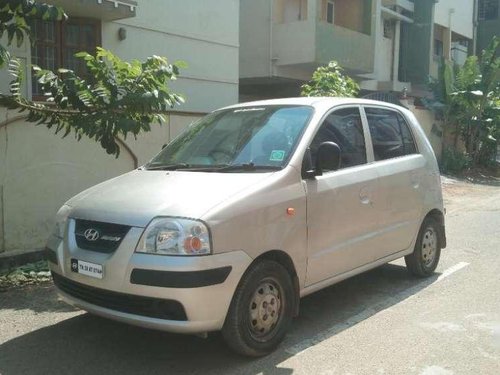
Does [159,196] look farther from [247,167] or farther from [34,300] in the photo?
[34,300]

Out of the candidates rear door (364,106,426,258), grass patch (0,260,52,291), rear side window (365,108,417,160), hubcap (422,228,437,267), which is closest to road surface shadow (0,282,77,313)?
grass patch (0,260,52,291)

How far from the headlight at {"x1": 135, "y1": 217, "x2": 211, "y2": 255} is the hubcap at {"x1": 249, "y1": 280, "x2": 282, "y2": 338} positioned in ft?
2.00

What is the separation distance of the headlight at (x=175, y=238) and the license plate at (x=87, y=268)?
1.12 feet

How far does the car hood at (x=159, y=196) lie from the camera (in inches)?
153

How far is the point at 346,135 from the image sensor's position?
527 centimetres

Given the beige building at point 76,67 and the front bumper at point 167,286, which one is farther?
the beige building at point 76,67

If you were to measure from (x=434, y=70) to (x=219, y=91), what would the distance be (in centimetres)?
1607

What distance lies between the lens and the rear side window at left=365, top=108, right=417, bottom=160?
18.5 ft

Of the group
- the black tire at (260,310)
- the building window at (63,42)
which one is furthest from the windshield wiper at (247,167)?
the building window at (63,42)

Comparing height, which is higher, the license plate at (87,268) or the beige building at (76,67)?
the beige building at (76,67)

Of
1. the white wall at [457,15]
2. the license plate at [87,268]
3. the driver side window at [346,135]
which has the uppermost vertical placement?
the white wall at [457,15]

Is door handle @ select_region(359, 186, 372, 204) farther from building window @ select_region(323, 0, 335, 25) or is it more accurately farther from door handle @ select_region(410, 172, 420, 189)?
building window @ select_region(323, 0, 335, 25)

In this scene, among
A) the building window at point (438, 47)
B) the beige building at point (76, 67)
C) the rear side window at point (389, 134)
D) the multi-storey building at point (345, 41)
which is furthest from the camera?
the building window at point (438, 47)

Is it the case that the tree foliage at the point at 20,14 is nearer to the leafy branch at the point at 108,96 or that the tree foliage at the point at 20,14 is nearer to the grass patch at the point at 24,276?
the leafy branch at the point at 108,96
